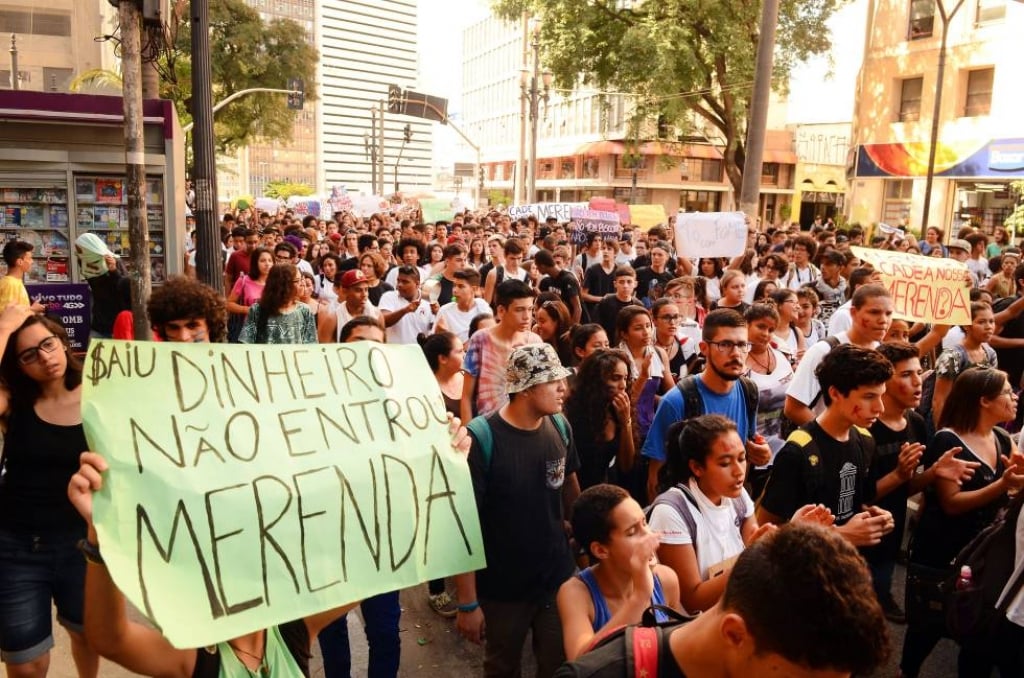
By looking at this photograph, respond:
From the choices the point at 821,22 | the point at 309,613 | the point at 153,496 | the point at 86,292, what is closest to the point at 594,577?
the point at 309,613

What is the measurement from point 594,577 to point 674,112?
21876 millimetres

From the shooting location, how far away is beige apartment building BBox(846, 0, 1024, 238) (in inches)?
913

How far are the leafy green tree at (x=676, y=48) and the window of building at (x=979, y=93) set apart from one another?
5174 mm

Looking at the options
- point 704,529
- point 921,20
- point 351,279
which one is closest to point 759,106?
point 351,279

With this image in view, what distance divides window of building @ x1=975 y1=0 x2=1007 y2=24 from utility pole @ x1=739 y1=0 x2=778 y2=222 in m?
14.3

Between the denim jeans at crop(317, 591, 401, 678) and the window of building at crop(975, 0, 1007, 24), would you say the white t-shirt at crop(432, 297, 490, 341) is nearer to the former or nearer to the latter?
the denim jeans at crop(317, 591, 401, 678)

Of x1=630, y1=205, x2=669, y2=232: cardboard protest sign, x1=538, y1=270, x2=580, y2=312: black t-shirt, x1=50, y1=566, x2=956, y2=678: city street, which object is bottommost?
x1=50, y1=566, x2=956, y2=678: city street

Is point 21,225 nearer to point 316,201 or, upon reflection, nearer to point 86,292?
point 86,292

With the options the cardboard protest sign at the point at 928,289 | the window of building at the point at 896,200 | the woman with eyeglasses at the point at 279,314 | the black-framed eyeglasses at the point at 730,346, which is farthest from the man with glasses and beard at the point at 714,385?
the window of building at the point at 896,200

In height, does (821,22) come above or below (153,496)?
above

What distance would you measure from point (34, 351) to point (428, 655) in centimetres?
240

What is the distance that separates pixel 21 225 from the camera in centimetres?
960

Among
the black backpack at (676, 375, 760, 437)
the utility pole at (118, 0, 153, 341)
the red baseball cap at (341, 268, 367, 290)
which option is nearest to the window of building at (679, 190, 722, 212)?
the utility pole at (118, 0, 153, 341)

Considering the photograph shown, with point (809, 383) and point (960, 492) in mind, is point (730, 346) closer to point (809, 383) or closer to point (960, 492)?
point (809, 383)
